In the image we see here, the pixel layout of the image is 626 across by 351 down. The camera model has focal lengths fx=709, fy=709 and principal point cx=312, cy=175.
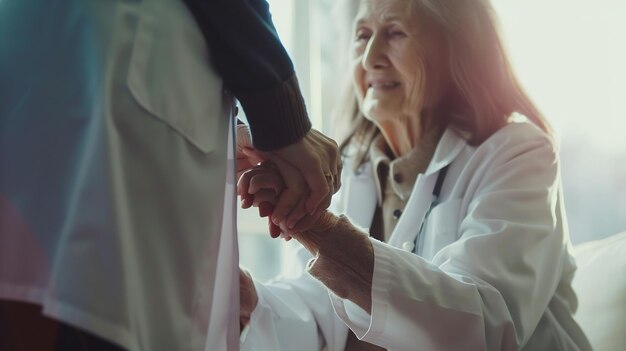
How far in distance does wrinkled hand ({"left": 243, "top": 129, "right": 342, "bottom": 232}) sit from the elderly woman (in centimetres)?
3

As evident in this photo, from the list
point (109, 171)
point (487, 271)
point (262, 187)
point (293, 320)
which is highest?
point (109, 171)

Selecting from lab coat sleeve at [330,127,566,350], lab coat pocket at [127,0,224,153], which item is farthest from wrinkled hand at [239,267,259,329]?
lab coat pocket at [127,0,224,153]

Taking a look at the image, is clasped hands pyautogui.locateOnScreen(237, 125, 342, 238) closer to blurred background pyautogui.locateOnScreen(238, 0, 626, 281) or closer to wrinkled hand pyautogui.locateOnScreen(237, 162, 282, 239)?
wrinkled hand pyautogui.locateOnScreen(237, 162, 282, 239)

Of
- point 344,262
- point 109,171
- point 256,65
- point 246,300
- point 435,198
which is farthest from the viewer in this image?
point 435,198

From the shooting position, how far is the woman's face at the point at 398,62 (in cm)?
148

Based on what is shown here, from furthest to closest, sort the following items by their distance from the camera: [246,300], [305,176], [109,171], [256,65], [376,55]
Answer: [376,55]
[246,300]
[305,176]
[256,65]
[109,171]

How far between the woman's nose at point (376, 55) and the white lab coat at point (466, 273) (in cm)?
21

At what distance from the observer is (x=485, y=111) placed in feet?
4.76

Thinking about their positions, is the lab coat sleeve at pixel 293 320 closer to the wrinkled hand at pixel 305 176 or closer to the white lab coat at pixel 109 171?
the wrinkled hand at pixel 305 176

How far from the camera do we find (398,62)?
148 centimetres

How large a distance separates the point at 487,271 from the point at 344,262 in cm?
25

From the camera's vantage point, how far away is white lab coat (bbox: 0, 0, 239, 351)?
0.58 meters

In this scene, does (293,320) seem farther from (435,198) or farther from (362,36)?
(362,36)

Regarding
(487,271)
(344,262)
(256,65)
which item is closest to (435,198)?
(487,271)
